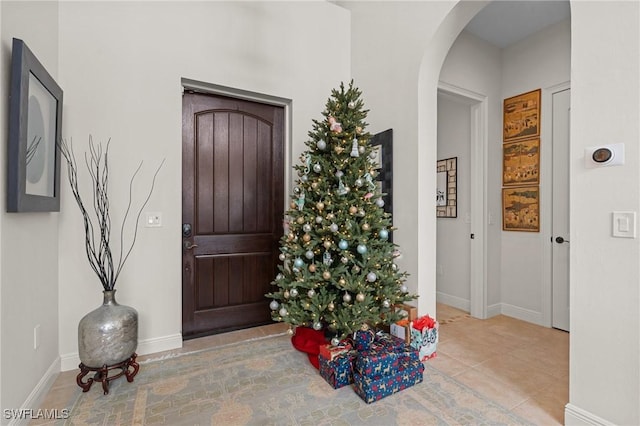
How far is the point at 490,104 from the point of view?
339 cm

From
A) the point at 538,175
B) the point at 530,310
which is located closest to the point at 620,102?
the point at 538,175

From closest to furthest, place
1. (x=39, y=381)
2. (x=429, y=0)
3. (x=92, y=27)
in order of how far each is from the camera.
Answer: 1. (x=39, y=381)
2. (x=92, y=27)
3. (x=429, y=0)

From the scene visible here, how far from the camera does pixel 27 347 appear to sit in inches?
68.5

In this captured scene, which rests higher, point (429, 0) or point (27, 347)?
point (429, 0)

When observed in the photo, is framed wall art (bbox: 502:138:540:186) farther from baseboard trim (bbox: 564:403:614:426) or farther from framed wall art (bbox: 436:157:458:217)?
baseboard trim (bbox: 564:403:614:426)

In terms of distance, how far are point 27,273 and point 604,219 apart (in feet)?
9.74

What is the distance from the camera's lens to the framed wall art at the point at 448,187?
372 cm

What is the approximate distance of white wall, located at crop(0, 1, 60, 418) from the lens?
1522 mm

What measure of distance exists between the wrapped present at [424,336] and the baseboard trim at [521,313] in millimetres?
1484

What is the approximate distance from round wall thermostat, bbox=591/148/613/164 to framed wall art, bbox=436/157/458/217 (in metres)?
2.22

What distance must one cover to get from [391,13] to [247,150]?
180 centimetres

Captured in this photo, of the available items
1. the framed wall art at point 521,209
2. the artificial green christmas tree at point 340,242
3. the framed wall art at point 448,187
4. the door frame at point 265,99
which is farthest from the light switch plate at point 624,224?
the door frame at point 265,99

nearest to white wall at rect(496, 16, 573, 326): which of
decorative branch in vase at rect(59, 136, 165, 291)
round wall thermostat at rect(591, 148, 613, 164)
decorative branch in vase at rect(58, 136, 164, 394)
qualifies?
round wall thermostat at rect(591, 148, 613, 164)

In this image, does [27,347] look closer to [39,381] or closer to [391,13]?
[39,381]
